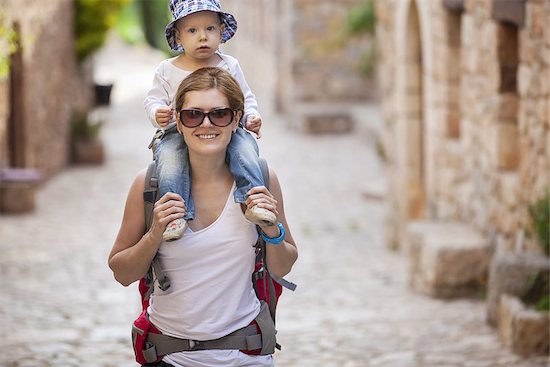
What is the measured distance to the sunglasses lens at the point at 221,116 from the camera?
3.45 meters

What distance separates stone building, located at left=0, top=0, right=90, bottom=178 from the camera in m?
14.2

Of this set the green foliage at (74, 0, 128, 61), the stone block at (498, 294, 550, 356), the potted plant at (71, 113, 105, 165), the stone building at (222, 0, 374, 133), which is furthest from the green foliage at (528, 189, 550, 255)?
the stone building at (222, 0, 374, 133)

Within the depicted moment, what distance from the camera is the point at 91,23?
19266mm

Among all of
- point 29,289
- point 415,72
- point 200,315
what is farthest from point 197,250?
point 415,72

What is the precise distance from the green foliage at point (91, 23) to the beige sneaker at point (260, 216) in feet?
52.0

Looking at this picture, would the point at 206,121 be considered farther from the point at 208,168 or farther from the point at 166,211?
the point at 166,211

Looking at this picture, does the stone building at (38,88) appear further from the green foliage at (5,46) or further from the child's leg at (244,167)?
the child's leg at (244,167)

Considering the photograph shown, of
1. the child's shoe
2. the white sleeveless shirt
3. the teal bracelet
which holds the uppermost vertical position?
the child's shoe

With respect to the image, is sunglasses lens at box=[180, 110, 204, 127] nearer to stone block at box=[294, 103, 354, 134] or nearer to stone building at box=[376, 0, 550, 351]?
stone building at box=[376, 0, 550, 351]

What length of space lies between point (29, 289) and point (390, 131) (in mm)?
4388

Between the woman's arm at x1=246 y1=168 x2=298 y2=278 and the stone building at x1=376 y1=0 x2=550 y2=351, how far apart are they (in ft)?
Result: 10.7

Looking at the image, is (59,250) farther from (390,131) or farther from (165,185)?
(165,185)

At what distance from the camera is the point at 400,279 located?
32.4 ft

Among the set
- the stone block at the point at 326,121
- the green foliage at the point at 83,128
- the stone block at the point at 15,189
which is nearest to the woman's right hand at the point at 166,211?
the stone block at the point at 15,189
